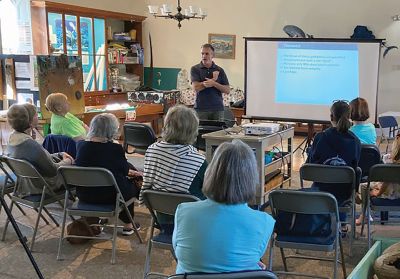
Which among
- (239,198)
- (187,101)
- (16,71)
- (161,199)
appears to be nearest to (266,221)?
(239,198)

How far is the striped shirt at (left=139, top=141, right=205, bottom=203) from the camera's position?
2.81 metres

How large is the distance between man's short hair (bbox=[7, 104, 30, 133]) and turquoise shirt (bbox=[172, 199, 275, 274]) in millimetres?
2171

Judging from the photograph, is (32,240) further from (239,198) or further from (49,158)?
(239,198)

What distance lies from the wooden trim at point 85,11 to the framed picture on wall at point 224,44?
158cm

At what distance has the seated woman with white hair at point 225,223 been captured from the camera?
1.71m

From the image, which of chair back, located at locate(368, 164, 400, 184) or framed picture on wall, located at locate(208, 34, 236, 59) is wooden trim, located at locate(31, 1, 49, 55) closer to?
framed picture on wall, located at locate(208, 34, 236, 59)

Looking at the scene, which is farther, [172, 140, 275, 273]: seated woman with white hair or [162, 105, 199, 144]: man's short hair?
[162, 105, 199, 144]: man's short hair

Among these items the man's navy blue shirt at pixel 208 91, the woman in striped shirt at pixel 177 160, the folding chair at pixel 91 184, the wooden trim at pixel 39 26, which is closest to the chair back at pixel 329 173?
the woman in striped shirt at pixel 177 160

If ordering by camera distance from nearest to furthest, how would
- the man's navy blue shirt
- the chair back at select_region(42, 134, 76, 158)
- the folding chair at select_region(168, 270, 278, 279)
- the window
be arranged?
1. the folding chair at select_region(168, 270, 278, 279)
2. the chair back at select_region(42, 134, 76, 158)
3. the man's navy blue shirt
4. the window

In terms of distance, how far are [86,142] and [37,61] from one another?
2.19m

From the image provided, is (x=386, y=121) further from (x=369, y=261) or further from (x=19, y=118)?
(x=369, y=261)

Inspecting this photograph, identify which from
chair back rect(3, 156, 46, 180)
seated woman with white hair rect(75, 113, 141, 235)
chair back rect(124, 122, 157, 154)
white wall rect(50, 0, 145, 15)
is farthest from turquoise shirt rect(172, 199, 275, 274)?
white wall rect(50, 0, 145, 15)

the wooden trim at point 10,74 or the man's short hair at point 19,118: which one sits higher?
the wooden trim at point 10,74

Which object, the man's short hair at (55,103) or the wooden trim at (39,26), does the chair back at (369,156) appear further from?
the wooden trim at (39,26)
